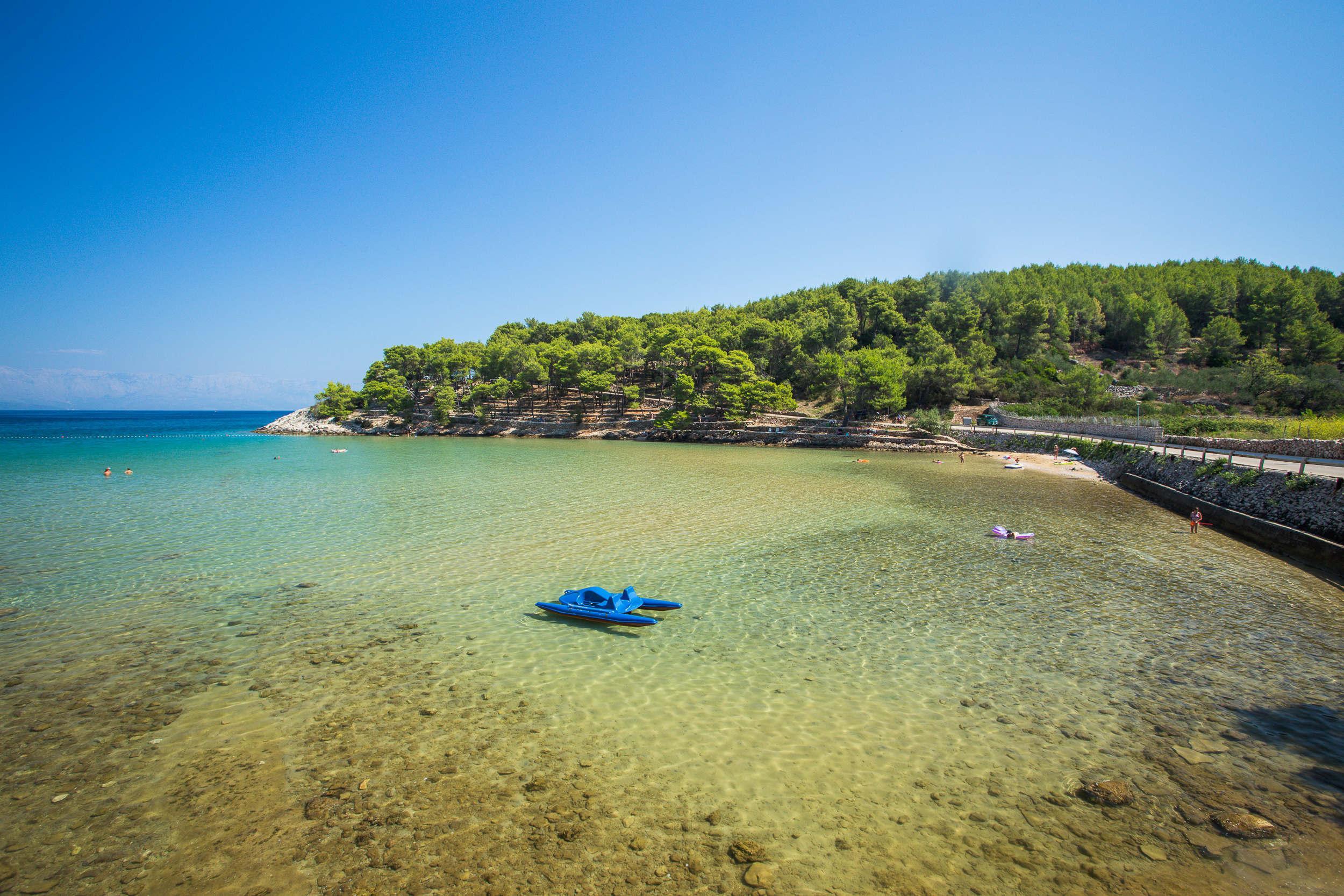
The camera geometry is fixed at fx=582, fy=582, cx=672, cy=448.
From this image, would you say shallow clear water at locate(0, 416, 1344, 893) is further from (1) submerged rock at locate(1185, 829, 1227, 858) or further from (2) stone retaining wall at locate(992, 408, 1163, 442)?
(2) stone retaining wall at locate(992, 408, 1163, 442)

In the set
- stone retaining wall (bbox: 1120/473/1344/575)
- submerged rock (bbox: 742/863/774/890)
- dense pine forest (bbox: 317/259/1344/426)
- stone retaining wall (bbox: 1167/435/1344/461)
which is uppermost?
dense pine forest (bbox: 317/259/1344/426)

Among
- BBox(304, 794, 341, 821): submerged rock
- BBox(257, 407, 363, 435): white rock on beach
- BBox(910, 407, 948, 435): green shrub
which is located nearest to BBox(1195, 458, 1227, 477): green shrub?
BBox(304, 794, 341, 821): submerged rock

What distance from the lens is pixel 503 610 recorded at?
38.1ft

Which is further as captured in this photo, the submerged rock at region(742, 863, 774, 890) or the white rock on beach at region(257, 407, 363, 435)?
the white rock on beach at region(257, 407, 363, 435)

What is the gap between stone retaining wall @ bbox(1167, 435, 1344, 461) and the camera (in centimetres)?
3247

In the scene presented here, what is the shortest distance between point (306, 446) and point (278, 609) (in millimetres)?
57676

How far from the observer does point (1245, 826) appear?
5691 millimetres

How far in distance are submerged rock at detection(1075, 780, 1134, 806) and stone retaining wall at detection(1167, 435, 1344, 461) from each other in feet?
125

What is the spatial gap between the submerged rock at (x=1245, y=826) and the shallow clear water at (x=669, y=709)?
11cm

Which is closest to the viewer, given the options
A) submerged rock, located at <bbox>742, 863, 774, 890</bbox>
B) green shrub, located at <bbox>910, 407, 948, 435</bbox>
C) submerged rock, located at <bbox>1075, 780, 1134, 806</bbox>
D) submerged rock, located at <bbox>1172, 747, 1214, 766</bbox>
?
submerged rock, located at <bbox>742, 863, 774, 890</bbox>

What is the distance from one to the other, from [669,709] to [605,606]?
3.41 meters

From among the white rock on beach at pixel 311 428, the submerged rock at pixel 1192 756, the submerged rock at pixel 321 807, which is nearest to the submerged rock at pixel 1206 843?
the submerged rock at pixel 1192 756

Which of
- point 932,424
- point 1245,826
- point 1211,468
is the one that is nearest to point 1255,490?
point 1211,468

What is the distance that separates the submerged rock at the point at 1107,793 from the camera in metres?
6.06
